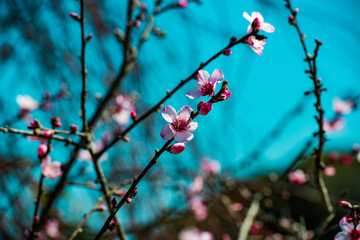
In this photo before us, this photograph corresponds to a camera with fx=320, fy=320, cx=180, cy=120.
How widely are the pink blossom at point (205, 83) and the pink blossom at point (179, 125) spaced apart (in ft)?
0.15

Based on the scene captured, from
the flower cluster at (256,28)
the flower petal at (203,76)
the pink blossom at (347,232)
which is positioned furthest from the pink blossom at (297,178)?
the flower petal at (203,76)

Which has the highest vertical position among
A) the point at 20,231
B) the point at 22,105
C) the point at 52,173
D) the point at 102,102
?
the point at 22,105

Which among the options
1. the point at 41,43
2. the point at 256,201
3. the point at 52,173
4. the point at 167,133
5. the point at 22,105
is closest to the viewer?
the point at 167,133

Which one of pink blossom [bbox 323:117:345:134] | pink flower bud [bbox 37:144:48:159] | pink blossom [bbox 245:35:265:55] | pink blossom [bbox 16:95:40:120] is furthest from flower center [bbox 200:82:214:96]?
pink blossom [bbox 323:117:345:134]

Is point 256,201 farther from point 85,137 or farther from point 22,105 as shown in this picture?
point 22,105

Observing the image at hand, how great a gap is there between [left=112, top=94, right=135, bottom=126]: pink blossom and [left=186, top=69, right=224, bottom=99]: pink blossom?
1.30 m

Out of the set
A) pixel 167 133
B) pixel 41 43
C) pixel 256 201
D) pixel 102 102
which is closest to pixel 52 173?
pixel 102 102

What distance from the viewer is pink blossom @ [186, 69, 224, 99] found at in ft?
3.08

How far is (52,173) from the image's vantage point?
4.28 ft

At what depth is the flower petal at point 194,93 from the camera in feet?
3.08

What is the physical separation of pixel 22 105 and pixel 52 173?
120 cm

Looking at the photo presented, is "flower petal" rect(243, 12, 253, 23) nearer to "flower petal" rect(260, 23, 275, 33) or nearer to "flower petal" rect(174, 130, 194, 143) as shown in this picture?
"flower petal" rect(260, 23, 275, 33)

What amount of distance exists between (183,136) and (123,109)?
1447 millimetres

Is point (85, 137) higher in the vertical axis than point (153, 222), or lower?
lower
